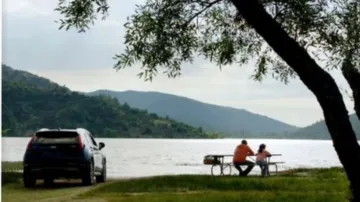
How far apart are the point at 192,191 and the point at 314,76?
9.77m

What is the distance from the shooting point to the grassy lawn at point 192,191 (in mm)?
19406

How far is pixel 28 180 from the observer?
1008 inches

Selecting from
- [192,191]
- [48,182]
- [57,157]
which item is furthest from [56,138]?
[192,191]

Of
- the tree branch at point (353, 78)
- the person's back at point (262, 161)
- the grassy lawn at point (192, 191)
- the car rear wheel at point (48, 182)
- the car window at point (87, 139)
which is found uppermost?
the tree branch at point (353, 78)

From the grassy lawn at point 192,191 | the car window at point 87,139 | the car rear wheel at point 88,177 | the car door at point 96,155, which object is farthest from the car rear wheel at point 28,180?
the car door at point 96,155

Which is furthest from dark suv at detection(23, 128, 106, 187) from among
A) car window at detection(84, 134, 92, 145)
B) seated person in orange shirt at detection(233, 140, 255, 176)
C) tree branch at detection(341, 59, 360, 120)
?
tree branch at detection(341, 59, 360, 120)

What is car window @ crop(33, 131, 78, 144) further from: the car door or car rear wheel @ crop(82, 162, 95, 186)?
the car door

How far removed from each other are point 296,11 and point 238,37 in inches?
111

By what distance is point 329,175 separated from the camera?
30328mm

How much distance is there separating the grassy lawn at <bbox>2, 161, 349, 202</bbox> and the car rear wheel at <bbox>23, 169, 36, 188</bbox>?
28 cm

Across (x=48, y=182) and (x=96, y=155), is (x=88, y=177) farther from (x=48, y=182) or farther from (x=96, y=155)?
(x=48, y=182)

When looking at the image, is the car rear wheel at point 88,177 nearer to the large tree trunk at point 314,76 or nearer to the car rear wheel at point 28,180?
the car rear wheel at point 28,180

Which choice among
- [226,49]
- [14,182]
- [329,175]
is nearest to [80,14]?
[226,49]

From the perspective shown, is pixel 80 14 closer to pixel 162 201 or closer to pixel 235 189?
pixel 162 201
